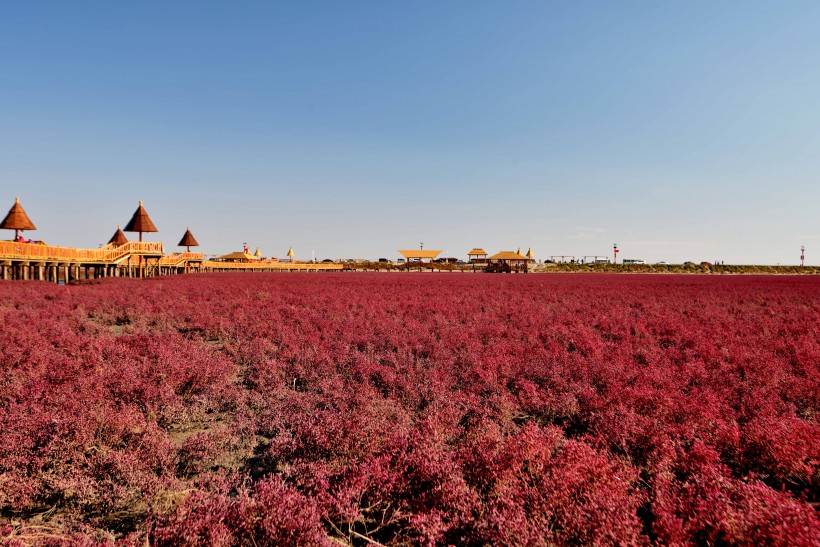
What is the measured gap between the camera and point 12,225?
34.6m

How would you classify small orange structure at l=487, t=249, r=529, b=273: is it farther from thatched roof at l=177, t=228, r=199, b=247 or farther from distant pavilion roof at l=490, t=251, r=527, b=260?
thatched roof at l=177, t=228, r=199, b=247

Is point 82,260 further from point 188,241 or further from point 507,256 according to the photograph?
point 507,256

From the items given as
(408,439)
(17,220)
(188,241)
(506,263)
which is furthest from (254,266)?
(408,439)

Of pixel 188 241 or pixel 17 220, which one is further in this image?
pixel 188 241

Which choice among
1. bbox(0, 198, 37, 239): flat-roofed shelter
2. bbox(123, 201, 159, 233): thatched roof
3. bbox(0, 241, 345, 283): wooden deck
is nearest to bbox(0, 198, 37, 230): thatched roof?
bbox(0, 198, 37, 239): flat-roofed shelter

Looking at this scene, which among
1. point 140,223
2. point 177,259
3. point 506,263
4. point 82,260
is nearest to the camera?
point 82,260

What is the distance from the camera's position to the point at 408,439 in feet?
13.0

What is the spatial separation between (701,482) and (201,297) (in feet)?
56.9

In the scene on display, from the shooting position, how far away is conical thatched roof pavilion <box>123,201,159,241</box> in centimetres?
4203

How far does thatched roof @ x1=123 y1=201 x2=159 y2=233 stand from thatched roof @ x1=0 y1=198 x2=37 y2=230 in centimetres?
792

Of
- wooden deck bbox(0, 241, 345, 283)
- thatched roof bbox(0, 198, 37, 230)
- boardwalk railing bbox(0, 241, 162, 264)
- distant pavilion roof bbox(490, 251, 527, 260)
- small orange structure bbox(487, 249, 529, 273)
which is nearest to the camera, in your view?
boardwalk railing bbox(0, 241, 162, 264)

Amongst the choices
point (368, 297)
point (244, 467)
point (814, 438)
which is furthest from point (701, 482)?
point (368, 297)

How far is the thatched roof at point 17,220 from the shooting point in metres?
34.5

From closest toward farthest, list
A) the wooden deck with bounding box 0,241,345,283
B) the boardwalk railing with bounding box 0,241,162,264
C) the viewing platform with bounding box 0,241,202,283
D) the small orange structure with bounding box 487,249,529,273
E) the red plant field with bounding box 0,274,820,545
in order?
1. the red plant field with bounding box 0,274,820,545
2. the boardwalk railing with bounding box 0,241,162,264
3. the viewing platform with bounding box 0,241,202,283
4. the wooden deck with bounding box 0,241,345,283
5. the small orange structure with bounding box 487,249,529,273
